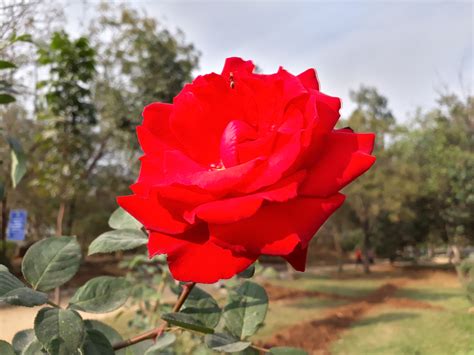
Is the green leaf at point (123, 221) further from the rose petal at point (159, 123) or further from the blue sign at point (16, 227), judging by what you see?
the blue sign at point (16, 227)

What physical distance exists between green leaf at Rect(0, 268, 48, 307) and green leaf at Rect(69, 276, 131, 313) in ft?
0.17

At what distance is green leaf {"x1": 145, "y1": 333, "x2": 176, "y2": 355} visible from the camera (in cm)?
42

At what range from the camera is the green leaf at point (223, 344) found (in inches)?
16.0

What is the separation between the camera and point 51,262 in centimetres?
43

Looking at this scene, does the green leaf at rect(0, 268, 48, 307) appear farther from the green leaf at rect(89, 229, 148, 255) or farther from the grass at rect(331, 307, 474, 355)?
the grass at rect(331, 307, 474, 355)

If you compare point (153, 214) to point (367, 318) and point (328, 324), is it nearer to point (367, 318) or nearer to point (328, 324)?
point (328, 324)

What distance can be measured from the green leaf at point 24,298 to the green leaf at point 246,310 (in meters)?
0.22

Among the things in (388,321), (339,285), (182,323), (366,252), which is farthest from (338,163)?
(366,252)

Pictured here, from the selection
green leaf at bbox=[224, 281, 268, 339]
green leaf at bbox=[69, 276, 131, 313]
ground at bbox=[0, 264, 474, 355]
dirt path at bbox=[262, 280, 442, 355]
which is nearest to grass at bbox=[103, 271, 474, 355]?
ground at bbox=[0, 264, 474, 355]

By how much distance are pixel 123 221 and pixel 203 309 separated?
0.45 ft

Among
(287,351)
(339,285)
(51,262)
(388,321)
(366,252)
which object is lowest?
(339,285)

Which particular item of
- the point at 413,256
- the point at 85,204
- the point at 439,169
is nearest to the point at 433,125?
the point at 439,169

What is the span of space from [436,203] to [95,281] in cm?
1447

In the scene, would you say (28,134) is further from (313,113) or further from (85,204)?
(313,113)
